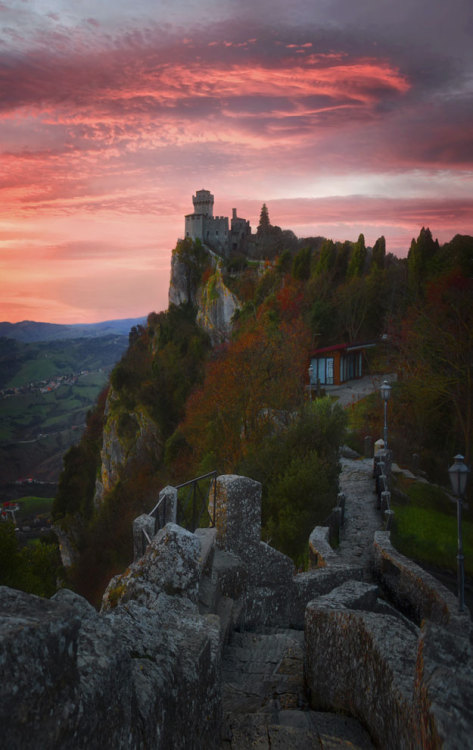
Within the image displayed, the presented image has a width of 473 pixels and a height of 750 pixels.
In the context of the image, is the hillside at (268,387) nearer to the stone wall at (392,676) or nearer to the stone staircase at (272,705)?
the stone staircase at (272,705)

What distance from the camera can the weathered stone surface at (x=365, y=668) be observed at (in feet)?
10.8

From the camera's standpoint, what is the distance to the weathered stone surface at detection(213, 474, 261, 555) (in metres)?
6.62

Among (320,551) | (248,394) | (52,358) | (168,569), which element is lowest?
(320,551)

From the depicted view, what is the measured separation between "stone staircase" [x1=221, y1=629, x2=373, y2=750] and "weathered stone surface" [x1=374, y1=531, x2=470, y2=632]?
10.3 feet

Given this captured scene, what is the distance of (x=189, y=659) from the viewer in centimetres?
296

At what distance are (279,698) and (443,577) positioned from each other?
11178 millimetres

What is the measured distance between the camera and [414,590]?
9.08 m

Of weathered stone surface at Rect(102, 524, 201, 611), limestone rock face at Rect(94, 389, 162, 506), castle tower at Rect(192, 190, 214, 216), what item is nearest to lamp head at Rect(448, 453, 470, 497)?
weathered stone surface at Rect(102, 524, 201, 611)

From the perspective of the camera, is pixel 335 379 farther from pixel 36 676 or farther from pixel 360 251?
pixel 36 676

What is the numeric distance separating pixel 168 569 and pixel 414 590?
21.2ft

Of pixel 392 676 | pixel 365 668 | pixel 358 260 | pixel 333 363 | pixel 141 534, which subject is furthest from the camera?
pixel 358 260

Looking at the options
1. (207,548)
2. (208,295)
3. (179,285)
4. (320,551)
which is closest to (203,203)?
(179,285)

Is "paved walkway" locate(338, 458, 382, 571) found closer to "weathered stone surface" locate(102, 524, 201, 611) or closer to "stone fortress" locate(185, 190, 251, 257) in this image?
"weathered stone surface" locate(102, 524, 201, 611)

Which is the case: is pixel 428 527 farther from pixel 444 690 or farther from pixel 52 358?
pixel 52 358
